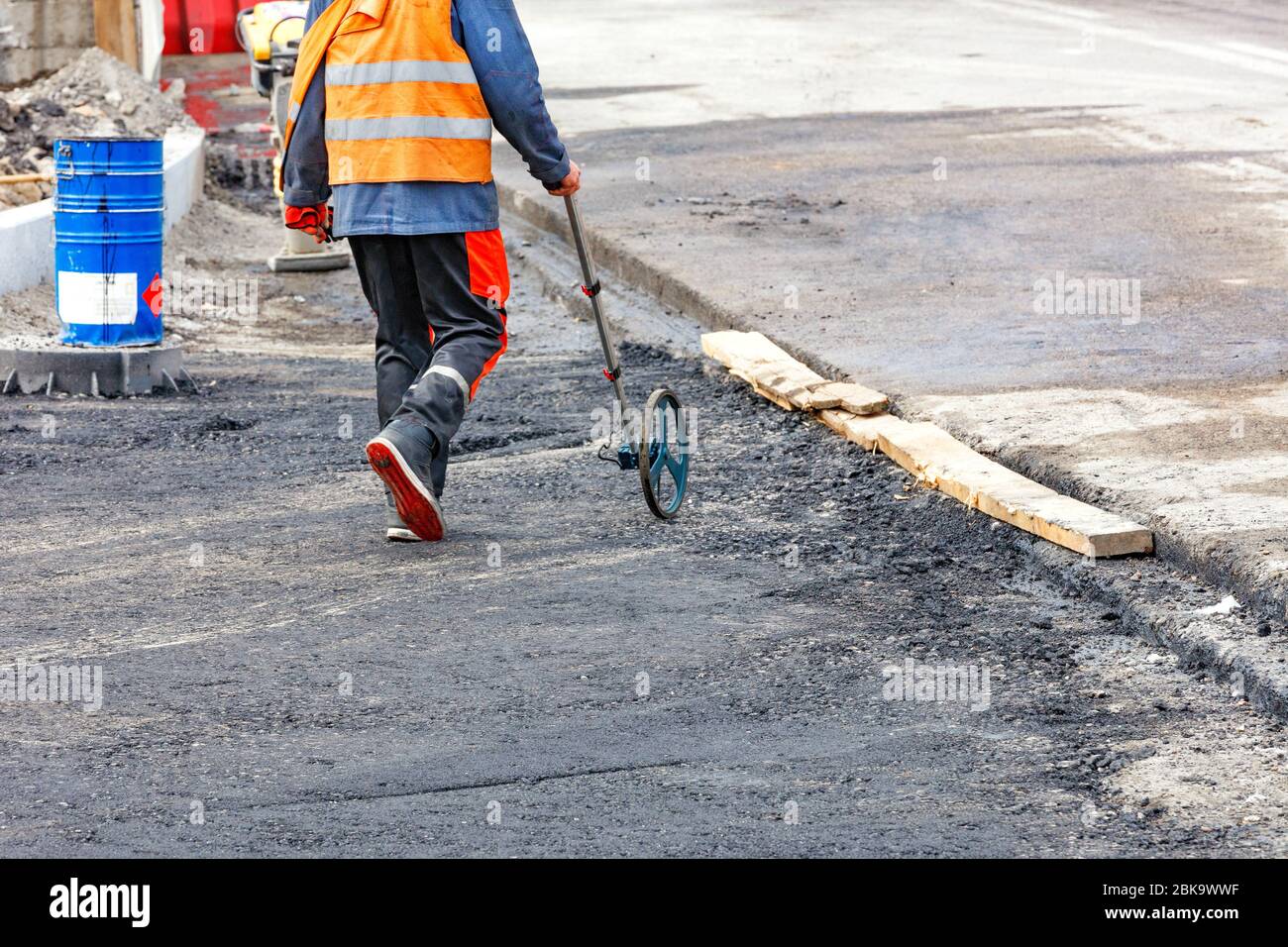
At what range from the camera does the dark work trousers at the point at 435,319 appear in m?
5.65

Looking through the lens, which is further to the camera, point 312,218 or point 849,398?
point 849,398

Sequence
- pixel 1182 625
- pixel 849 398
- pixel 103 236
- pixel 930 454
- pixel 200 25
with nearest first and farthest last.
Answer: pixel 1182 625 < pixel 930 454 < pixel 849 398 < pixel 103 236 < pixel 200 25

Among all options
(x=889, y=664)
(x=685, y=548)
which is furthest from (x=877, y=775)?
(x=685, y=548)

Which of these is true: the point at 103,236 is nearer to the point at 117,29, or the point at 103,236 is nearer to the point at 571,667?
the point at 571,667

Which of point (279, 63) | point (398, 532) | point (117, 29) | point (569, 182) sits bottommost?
point (398, 532)

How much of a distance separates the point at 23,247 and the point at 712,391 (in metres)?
3.73

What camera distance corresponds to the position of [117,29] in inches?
529

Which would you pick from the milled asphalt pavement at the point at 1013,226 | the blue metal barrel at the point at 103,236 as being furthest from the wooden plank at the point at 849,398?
the blue metal barrel at the point at 103,236

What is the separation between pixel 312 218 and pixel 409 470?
1.00 meters

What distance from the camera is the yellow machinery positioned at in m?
10.3

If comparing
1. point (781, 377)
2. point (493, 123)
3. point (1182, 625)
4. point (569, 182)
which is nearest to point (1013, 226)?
point (781, 377)

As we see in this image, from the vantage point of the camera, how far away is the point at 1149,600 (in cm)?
494

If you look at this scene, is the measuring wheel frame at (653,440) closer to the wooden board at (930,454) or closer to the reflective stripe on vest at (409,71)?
the reflective stripe on vest at (409,71)

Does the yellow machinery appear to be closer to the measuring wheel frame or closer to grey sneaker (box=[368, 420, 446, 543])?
the measuring wheel frame
